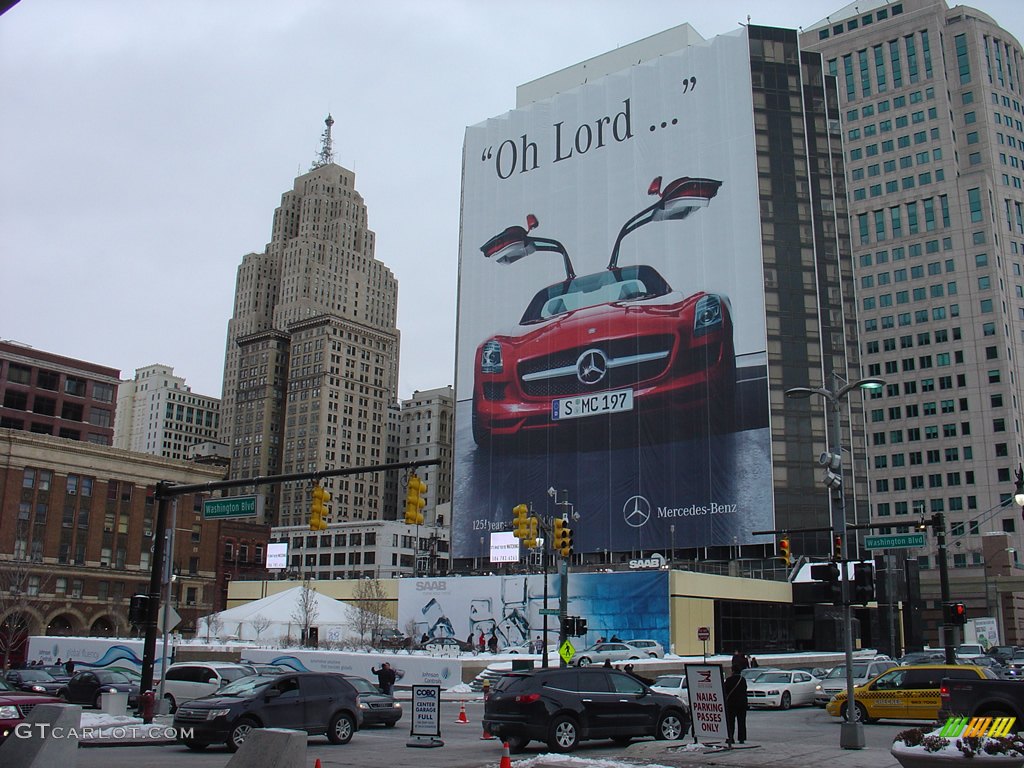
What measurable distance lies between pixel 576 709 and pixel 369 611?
56.3m

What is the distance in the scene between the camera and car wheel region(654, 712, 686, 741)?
23.1 m

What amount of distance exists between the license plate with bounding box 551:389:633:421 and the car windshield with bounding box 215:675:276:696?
81.6 meters

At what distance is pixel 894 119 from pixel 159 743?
469ft

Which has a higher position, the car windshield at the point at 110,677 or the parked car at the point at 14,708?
the parked car at the point at 14,708

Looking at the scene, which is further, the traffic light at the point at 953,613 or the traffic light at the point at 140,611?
the traffic light at the point at 953,613

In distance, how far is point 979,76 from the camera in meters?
140

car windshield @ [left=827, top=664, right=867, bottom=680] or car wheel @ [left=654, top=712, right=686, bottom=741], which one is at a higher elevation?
car windshield @ [left=827, top=664, right=867, bottom=680]

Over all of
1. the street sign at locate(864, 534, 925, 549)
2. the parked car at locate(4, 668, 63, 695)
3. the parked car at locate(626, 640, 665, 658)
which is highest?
the street sign at locate(864, 534, 925, 549)

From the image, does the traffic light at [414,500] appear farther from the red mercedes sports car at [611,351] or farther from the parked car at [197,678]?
the red mercedes sports car at [611,351]

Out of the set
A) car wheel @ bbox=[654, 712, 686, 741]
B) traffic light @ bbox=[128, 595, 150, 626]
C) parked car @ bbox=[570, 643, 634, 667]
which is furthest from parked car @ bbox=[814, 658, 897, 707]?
traffic light @ bbox=[128, 595, 150, 626]

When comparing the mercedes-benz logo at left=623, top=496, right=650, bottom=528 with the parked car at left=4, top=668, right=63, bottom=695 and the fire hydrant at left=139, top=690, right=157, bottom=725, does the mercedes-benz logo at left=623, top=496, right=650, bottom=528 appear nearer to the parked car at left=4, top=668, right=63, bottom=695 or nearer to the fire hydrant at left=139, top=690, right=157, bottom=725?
the parked car at left=4, top=668, right=63, bottom=695

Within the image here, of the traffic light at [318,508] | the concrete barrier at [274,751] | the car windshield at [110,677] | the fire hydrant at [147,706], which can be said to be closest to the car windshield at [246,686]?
the fire hydrant at [147,706]

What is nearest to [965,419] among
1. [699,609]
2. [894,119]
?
[894,119]

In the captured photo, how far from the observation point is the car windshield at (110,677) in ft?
112
